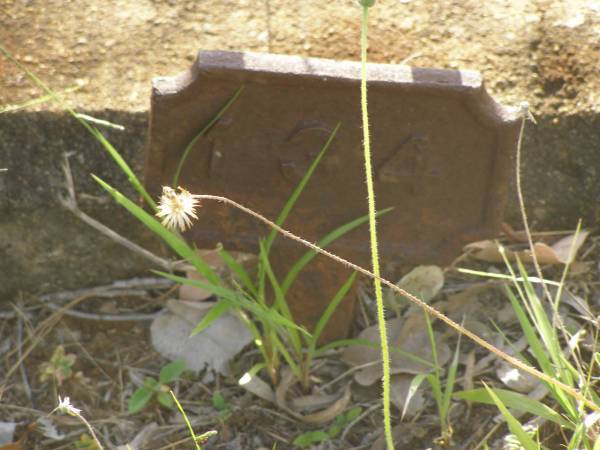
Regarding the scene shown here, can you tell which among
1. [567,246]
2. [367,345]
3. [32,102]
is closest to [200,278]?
[367,345]

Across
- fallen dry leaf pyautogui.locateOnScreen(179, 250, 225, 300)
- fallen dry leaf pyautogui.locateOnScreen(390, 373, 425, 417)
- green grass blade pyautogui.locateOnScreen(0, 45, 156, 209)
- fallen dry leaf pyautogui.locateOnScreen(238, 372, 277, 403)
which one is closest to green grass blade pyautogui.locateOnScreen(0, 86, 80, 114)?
green grass blade pyautogui.locateOnScreen(0, 45, 156, 209)

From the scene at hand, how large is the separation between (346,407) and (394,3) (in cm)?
82

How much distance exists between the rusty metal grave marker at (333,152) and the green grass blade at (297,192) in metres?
0.01

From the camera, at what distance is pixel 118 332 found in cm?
190

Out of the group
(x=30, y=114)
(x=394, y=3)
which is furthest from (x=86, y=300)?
(x=394, y=3)

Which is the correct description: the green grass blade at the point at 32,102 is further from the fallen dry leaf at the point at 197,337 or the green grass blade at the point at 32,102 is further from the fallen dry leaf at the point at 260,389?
the fallen dry leaf at the point at 260,389

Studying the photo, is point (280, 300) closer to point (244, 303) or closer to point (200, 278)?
point (244, 303)

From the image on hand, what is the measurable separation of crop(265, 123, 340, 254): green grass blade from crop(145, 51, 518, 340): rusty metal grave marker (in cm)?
1

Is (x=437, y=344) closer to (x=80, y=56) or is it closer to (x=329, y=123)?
(x=329, y=123)

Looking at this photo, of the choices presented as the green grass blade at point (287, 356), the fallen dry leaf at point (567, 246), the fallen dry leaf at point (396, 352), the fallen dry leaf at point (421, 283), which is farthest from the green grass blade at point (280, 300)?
the fallen dry leaf at point (567, 246)

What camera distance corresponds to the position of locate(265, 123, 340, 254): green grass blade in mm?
1539

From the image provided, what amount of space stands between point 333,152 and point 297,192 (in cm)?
13

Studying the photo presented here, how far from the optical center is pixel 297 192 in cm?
154

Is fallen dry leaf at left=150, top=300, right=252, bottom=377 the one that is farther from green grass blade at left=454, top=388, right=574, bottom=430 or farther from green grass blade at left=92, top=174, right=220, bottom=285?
green grass blade at left=454, top=388, right=574, bottom=430
